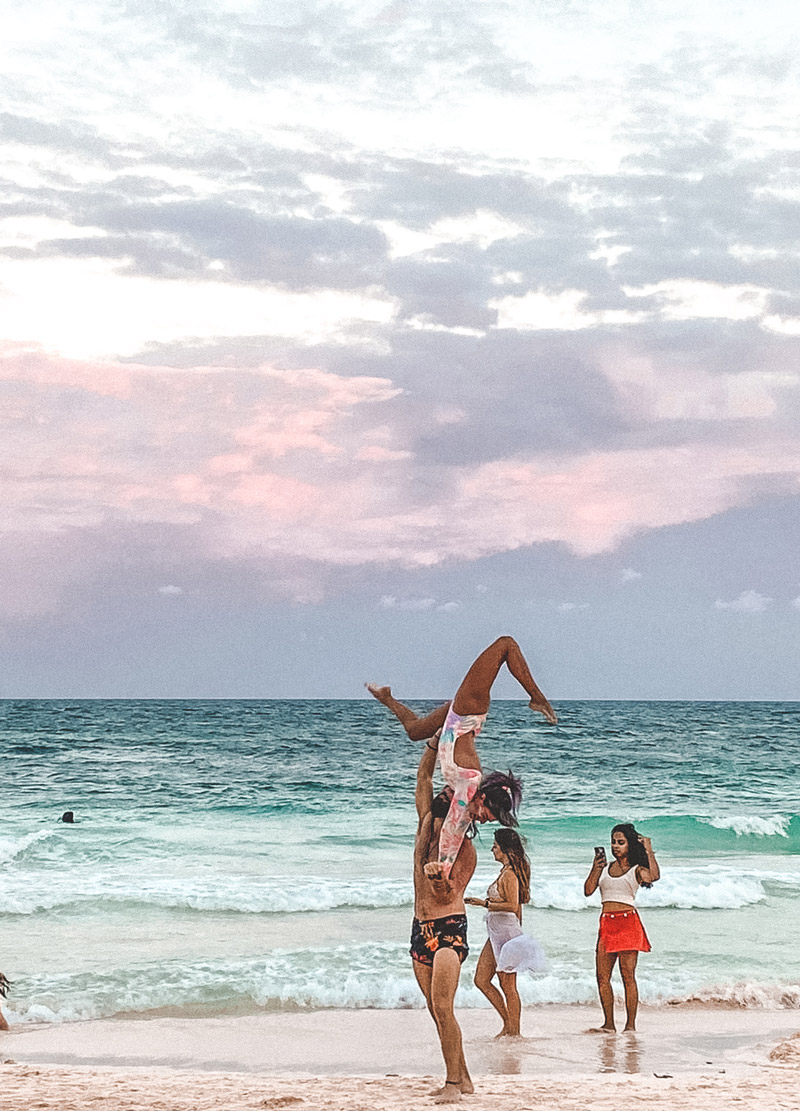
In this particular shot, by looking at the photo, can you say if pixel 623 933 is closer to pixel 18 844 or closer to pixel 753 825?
pixel 18 844

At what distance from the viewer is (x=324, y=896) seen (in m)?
13.1

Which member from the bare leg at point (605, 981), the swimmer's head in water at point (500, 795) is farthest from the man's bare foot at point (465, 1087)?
the bare leg at point (605, 981)

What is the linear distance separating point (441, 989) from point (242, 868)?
10475 millimetres

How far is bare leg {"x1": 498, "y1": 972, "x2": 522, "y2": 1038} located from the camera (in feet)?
26.8

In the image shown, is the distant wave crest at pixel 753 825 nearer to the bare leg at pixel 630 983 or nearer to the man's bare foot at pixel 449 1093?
the bare leg at pixel 630 983

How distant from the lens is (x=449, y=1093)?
6.18m

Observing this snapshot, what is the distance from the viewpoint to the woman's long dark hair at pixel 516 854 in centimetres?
792

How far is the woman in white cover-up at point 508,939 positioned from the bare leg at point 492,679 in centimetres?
261

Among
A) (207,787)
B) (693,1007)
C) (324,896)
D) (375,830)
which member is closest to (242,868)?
(324,896)

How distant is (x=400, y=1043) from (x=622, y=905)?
1878 millimetres

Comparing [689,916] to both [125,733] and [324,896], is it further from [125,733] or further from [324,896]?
[125,733]

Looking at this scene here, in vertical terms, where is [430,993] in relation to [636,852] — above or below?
below

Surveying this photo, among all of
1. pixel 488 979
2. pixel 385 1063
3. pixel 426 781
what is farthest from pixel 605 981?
pixel 426 781

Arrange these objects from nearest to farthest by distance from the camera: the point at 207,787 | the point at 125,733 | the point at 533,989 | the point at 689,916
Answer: the point at 533,989
the point at 689,916
the point at 207,787
the point at 125,733
